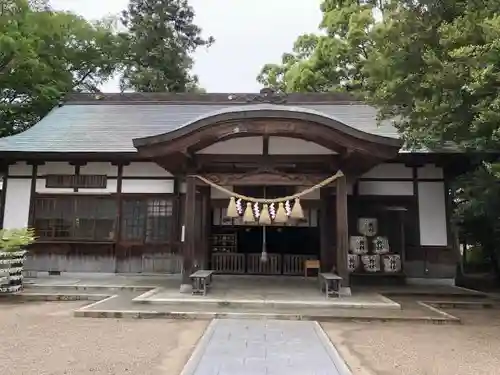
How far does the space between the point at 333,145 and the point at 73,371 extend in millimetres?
6309

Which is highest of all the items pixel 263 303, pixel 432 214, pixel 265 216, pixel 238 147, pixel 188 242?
pixel 238 147

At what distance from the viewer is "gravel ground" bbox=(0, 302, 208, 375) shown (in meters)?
4.50

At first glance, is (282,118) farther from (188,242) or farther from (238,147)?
(188,242)

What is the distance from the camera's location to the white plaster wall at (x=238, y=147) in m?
9.45

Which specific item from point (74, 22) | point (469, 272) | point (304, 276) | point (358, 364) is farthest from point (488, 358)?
point (74, 22)

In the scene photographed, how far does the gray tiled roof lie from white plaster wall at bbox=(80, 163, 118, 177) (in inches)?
22.4

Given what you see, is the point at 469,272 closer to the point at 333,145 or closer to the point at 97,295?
the point at 333,145

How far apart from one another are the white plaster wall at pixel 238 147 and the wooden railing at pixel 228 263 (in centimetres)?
378

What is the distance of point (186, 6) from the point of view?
29953 mm

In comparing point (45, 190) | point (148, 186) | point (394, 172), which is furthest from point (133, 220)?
point (394, 172)

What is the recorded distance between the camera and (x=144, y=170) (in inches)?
466

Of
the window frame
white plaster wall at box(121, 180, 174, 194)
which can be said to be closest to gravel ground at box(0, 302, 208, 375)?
the window frame

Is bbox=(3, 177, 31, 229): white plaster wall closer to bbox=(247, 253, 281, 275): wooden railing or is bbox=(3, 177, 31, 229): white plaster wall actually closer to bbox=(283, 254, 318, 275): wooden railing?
bbox=(247, 253, 281, 275): wooden railing

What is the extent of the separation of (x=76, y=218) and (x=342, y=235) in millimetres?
7356
